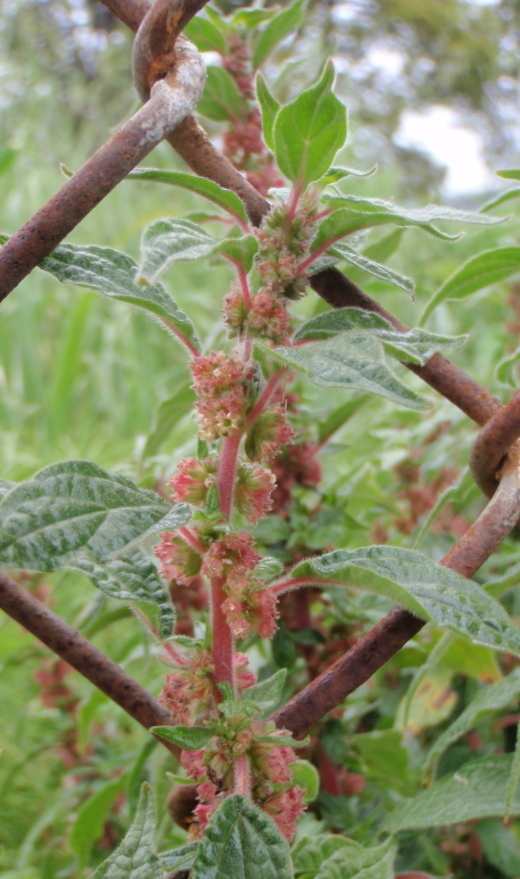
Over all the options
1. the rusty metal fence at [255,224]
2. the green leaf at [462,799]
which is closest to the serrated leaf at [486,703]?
the green leaf at [462,799]

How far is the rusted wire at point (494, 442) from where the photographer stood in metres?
0.43

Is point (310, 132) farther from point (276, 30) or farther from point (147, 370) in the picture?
point (147, 370)

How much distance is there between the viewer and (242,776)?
36 centimetres

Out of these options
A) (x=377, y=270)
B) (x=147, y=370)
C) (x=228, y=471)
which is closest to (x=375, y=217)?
(x=377, y=270)

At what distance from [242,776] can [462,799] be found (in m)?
0.19

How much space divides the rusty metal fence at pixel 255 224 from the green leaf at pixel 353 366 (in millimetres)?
111

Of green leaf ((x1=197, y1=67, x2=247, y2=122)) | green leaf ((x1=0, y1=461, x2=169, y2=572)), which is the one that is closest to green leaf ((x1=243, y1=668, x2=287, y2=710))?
→ green leaf ((x1=0, y1=461, x2=169, y2=572))

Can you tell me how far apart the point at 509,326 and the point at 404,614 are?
838 mm

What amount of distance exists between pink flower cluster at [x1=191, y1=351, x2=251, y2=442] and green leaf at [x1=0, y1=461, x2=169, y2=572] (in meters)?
0.05

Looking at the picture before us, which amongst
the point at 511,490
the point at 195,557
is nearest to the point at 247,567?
the point at 195,557

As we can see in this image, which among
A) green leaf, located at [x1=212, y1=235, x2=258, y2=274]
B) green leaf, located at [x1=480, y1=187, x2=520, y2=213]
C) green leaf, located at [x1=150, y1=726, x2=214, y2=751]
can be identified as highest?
green leaf, located at [x1=480, y1=187, x2=520, y2=213]

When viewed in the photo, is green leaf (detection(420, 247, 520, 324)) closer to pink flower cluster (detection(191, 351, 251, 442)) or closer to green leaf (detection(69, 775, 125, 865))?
pink flower cluster (detection(191, 351, 251, 442))

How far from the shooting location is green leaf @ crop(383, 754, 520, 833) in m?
0.46

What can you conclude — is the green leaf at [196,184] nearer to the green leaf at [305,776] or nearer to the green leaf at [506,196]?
the green leaf at [506,196]
